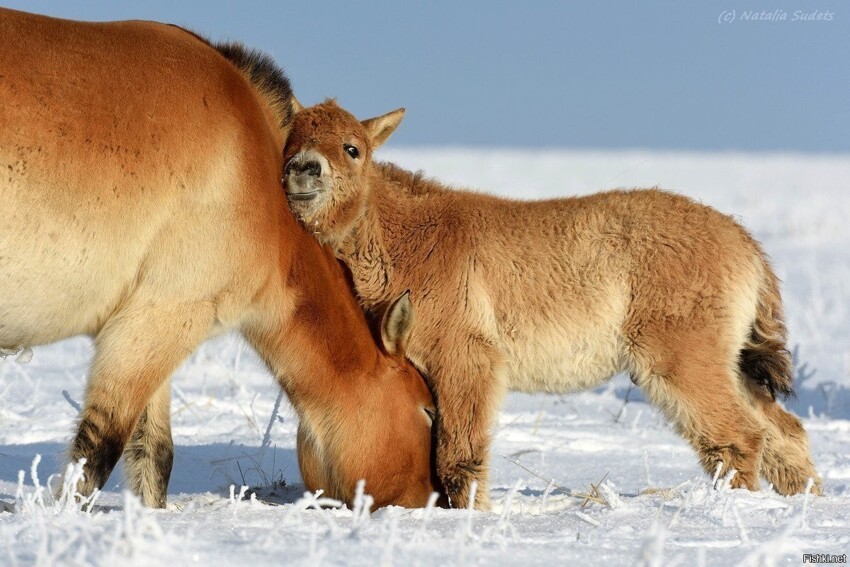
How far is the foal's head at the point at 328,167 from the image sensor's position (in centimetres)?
510

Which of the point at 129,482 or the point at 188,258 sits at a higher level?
the point at 188,258

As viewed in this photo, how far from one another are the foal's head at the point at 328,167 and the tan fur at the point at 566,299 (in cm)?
1

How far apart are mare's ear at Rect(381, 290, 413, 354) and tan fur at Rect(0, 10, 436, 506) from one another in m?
0.04

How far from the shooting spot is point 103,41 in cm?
468

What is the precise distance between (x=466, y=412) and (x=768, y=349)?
184 centimetres

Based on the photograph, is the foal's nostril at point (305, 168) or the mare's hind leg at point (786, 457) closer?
the foal's nostril at point (305, 168)

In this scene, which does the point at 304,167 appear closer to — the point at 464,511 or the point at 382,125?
the point at 382,125

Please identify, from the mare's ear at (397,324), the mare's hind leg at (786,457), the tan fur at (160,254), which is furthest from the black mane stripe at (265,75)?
the mare's hind leg at (786,457)

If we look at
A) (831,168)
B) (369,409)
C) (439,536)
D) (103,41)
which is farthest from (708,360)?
(831,168)

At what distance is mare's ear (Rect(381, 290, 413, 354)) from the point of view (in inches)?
202

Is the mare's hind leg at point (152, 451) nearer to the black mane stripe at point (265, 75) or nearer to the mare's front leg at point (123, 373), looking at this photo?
the mare's front leg at point (123, 373)

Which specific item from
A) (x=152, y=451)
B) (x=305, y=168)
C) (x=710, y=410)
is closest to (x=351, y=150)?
(x=305, y=168)

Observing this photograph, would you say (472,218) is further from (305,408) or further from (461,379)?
(305,408)

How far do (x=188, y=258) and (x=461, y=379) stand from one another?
1614mm
